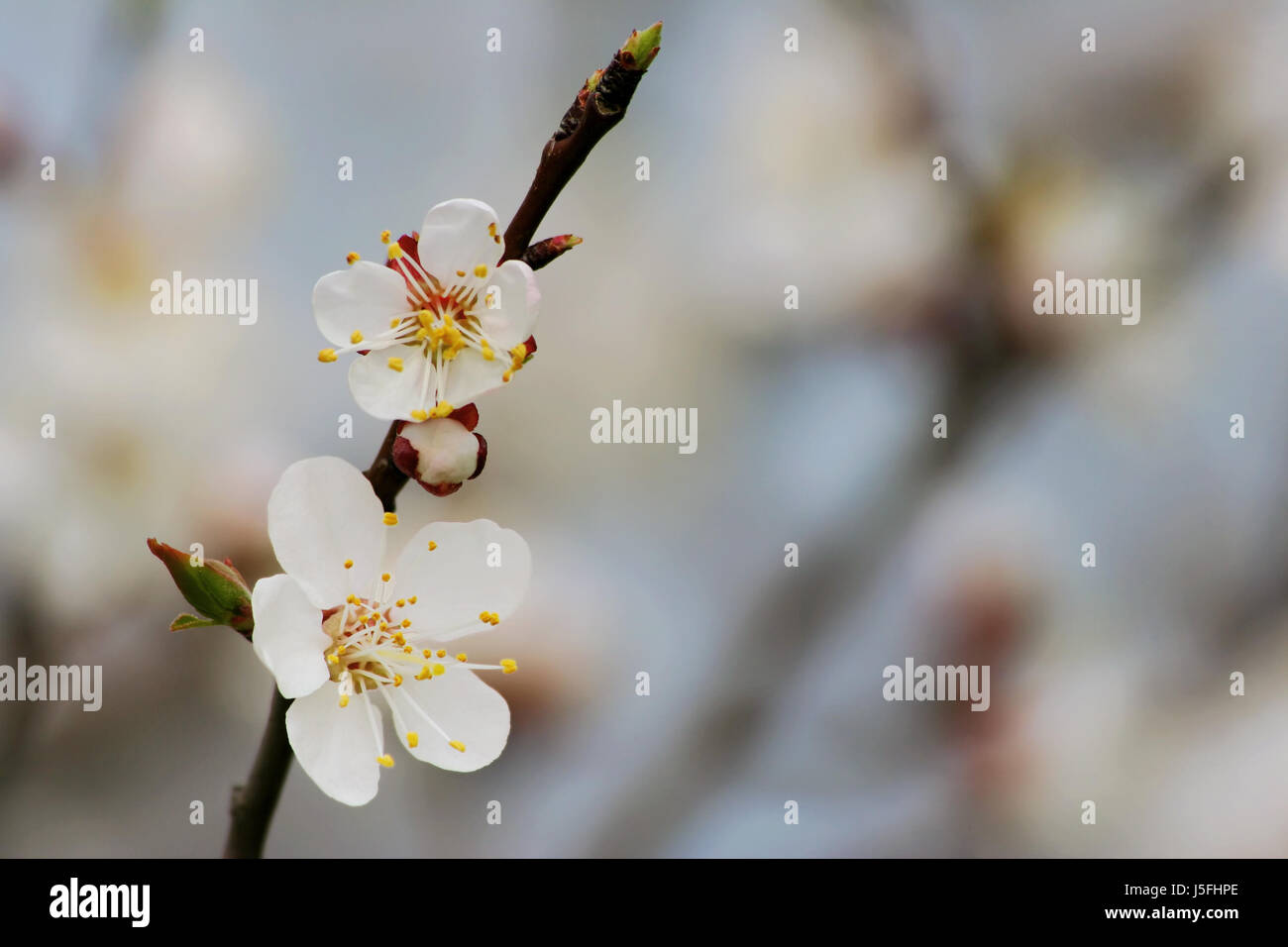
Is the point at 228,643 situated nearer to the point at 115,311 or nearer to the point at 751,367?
the point at 115,311

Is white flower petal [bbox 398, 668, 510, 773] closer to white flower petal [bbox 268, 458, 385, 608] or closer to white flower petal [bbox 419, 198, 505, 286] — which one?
white flower petal [bbox 268, 458, 385, 608]

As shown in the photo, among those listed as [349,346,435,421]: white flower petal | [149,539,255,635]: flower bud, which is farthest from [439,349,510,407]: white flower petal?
[149,539,255,635]: flower bud

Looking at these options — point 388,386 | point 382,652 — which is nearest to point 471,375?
point 388,386

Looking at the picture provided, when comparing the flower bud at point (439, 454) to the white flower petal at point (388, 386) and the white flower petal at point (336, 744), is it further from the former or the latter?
the white flower petal at point (336, 744)

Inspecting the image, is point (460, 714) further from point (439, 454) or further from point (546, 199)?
point (546, 199)

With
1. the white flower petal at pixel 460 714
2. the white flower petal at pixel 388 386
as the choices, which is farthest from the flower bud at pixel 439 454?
the white flower petal at pixel 460 714

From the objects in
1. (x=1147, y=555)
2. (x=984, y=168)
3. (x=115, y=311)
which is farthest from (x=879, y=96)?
(x=115, y=311)
